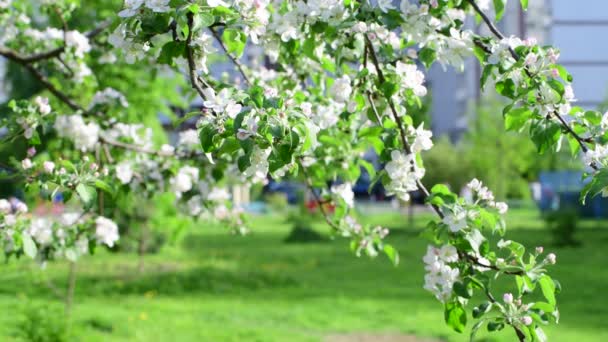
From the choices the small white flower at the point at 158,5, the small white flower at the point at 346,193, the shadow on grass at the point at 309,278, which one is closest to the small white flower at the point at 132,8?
the small white flower at the point at 158,5

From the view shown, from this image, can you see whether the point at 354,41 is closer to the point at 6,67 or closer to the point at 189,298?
the point at 189,298

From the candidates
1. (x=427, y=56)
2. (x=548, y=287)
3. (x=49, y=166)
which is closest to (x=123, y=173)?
(x=49, y=166)

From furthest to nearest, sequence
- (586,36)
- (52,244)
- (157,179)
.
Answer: (586,36) → (157,179) → (52,244)

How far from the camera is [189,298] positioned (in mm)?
8727

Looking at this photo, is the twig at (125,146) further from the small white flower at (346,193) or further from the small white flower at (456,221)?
the small white flower at (456,221)

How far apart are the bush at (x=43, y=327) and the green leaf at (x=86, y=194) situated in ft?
9.64

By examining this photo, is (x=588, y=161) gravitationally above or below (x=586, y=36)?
below

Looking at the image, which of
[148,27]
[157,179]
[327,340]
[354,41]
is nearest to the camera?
[148,27]

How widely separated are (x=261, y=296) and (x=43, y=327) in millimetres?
4031

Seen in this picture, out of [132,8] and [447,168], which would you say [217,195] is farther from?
[447,168]

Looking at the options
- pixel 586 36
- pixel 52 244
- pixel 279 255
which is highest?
pixel 586 36

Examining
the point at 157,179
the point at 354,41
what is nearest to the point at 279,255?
the point at 157,179

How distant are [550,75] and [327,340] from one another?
456 cm

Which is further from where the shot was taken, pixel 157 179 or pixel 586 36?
pixel 586 36
